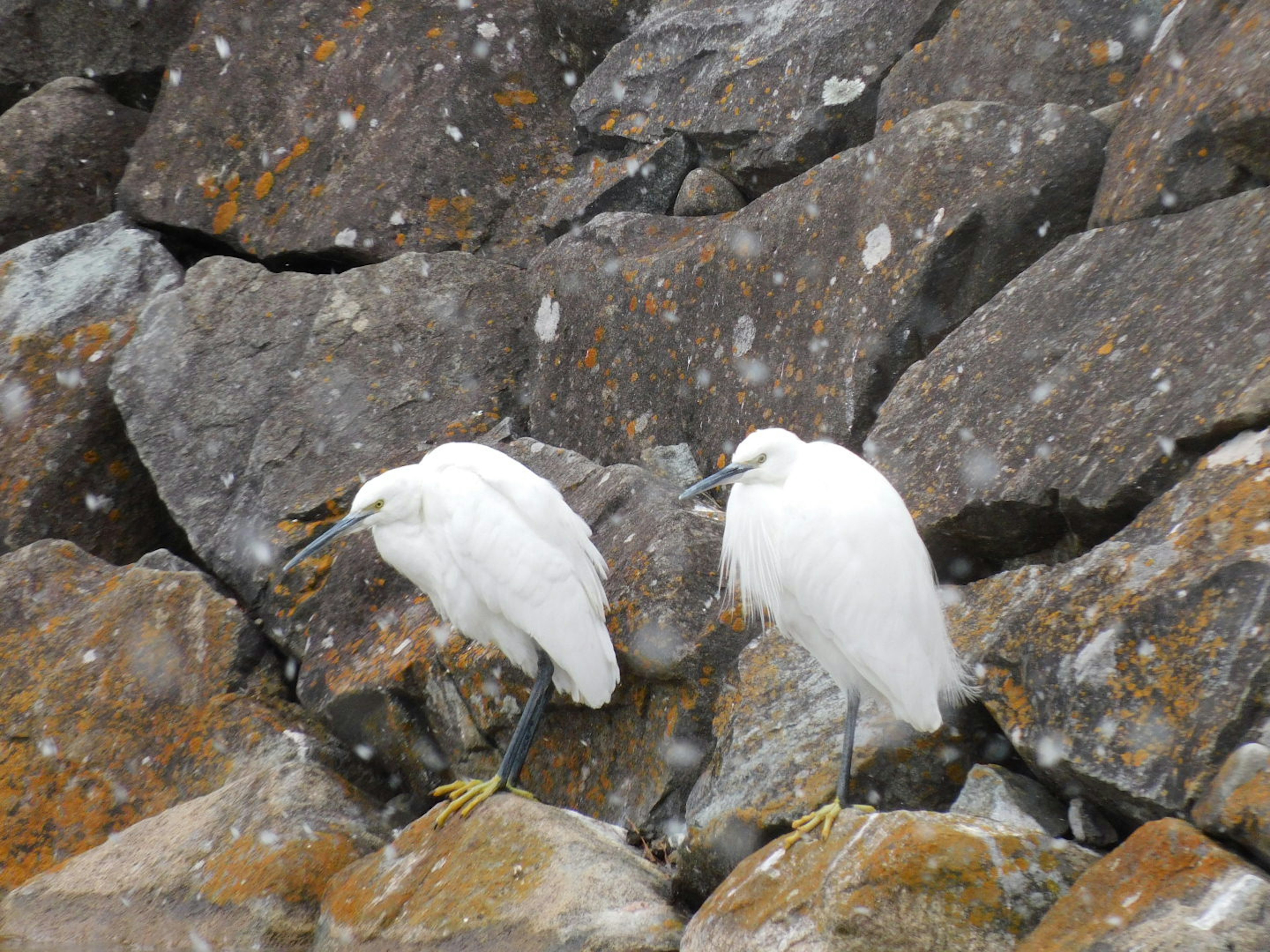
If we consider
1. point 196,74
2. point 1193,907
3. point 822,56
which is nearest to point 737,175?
point 822,56

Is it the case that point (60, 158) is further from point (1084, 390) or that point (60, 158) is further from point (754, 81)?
point (1084, 390)

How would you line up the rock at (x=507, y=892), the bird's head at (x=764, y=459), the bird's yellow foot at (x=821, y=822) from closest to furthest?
Result: the bird's yellow foot at (x=821, y=822) < the rock at (x=507, y=892) < the bird's head at (x=764, y=459)

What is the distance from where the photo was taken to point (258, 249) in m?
8.60

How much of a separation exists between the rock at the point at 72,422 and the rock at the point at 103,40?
101 inches

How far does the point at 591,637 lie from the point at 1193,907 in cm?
249

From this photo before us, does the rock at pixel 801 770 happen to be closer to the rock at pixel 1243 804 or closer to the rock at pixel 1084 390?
the rock at pixel 1084 390

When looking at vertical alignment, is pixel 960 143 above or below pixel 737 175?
above

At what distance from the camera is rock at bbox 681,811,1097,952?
3244mm

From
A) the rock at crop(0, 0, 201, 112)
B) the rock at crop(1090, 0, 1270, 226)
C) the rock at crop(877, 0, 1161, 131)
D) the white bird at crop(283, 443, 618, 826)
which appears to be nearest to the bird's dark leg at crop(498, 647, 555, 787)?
the white bird at crop(283, 443, 618, 826)

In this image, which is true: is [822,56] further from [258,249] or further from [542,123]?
[258,249]

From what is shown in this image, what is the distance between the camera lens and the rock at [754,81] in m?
7.11

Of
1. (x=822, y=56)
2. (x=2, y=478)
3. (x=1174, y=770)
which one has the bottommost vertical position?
(x=2, y=478)

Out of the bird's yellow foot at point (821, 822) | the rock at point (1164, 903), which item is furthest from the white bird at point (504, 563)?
the rock at point (1164, 903)

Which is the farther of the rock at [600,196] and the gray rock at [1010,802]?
the rock at [600,196]
